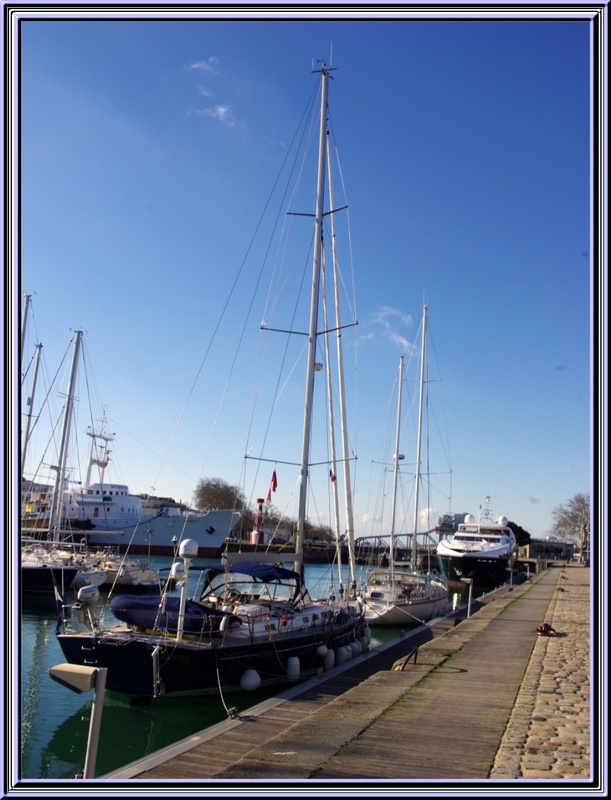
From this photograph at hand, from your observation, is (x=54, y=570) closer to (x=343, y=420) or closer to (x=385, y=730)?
(x=343, y=420)

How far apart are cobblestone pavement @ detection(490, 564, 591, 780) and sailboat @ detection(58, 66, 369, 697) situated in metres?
5.57

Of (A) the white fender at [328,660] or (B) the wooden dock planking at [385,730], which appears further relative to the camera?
(A) the white fender at [328,660]

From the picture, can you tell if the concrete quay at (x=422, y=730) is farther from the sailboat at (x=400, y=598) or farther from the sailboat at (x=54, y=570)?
the sailboat at (x=54, y=570)

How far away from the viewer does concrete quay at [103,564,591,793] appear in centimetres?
774

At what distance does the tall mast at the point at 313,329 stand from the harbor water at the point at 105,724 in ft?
15.6

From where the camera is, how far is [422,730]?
9.48m

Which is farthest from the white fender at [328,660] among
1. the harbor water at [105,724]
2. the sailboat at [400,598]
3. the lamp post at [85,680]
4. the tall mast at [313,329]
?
the lamp post at [85,680]

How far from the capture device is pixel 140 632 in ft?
51.8

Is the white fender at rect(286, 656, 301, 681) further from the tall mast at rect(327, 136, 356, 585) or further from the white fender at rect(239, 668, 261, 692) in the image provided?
the tall mast at rect(327, 136, 356, 585)

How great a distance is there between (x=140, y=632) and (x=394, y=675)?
19.0 feet

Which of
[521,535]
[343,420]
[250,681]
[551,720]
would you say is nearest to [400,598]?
[343,420]

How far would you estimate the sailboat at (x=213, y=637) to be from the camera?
49.2 ft
